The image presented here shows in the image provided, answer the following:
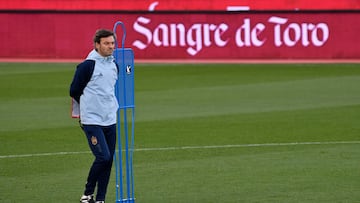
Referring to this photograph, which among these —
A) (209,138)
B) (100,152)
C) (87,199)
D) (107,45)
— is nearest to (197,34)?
(209,138)

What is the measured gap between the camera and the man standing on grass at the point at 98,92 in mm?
11875

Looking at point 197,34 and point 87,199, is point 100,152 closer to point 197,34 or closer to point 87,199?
point 87,199

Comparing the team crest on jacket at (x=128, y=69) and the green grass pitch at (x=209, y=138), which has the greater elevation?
the team crest on jacket at (x=128, y=69)

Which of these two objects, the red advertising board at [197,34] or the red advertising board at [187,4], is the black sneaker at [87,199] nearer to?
the red advertising board at [197,34]

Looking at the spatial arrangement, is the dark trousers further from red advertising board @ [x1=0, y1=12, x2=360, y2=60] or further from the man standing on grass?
red advertising board @ [x1=0, y1=12, x2=360, y2=60]

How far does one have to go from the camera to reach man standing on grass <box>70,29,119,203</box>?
1188 cm

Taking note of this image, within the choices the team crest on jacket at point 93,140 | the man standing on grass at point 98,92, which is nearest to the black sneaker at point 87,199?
the man standing on grass at point 98,92

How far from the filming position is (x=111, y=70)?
1199 cm

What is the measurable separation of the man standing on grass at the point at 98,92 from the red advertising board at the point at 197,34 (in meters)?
23.4

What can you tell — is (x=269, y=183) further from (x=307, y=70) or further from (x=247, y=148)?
(x=307, y=70)

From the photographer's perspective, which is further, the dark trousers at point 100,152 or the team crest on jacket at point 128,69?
the team crest on jacket at point 128,69

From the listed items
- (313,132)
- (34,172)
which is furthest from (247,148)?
(34,172)

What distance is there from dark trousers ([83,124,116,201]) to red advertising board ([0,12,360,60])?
2318 cm

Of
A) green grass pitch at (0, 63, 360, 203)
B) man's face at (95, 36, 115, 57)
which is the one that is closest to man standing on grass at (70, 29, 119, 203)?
man's face at (95, 36, 115, 57)
